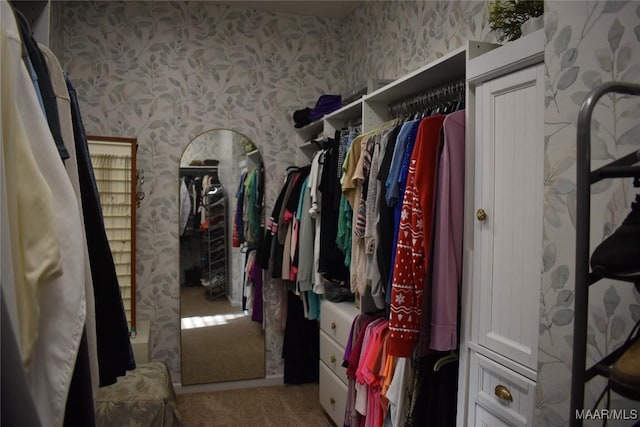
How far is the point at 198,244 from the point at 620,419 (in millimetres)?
2900

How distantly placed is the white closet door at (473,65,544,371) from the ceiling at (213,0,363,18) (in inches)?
85.9

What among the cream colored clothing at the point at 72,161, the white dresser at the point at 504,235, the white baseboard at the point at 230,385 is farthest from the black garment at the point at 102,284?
the white baseboard at the point at 230,385

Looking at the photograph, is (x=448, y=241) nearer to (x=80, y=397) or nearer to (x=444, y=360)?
(x=444, y=360)

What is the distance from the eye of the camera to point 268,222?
343 cm

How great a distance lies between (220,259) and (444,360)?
215cm

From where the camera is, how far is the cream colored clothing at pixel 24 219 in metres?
0.67

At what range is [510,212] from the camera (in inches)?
52.1

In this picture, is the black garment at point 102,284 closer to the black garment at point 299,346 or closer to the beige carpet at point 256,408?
the beige carpet at point 256,408

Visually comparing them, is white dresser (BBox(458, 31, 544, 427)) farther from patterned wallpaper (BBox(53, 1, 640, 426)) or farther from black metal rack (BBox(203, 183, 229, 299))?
black metal rack (BBox(203, 183, 229, 299))

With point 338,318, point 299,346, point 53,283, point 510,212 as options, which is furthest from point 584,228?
point 299,346

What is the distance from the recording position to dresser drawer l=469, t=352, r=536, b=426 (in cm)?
126

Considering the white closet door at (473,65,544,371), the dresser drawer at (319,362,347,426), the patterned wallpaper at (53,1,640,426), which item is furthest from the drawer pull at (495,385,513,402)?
the patterned wallpaper at (53,1,640,426)

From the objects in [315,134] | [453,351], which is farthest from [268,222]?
[453,351]

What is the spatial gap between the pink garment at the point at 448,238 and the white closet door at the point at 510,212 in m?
0.09
